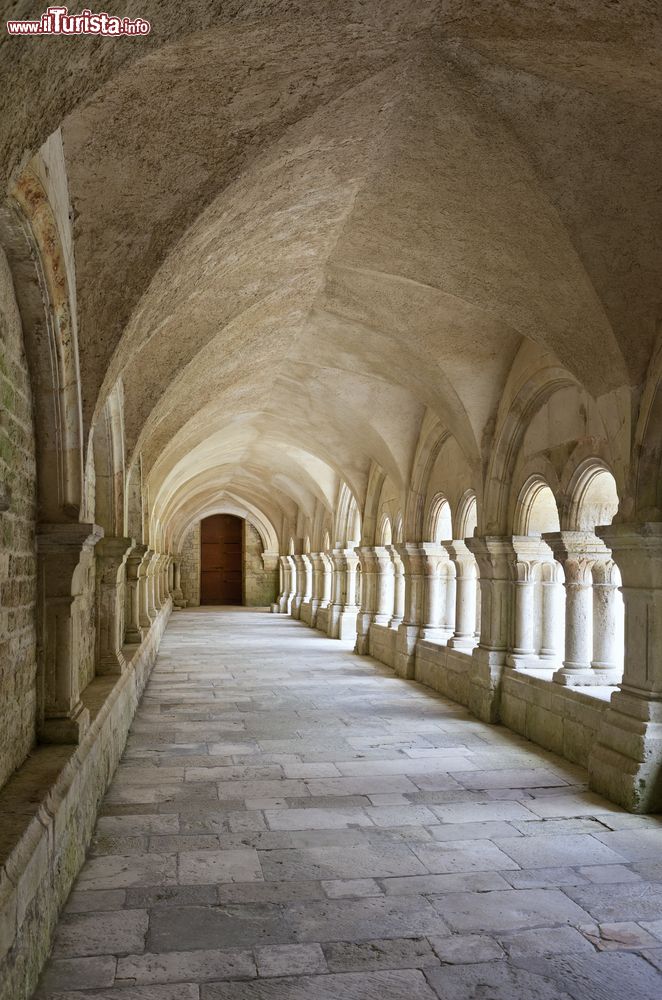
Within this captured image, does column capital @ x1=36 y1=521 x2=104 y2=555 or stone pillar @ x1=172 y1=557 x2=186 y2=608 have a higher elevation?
column capital @ x1=36 y1=521 x2=104 y2=555

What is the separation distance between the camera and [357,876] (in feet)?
14.3

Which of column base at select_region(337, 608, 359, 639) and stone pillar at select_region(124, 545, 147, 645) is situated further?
column base at select_region(337, 608, 359, 639)

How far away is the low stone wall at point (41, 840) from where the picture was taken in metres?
2.89

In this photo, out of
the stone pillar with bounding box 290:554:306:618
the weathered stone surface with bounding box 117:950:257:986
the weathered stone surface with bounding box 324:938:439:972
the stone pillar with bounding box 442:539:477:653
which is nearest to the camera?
the weathered stone surface with bounding box 117:950:257:986

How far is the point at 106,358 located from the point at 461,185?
93.5 inches

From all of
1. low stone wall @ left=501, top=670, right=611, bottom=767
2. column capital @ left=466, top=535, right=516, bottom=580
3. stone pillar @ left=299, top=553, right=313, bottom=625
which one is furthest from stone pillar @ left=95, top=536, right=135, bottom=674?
stone pillar @ left=299, top=553, right=313, bottom=625

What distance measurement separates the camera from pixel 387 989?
10.5 feet

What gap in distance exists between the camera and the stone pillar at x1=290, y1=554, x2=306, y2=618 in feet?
78.7

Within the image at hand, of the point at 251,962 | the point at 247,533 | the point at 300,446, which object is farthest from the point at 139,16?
the point at 247,533

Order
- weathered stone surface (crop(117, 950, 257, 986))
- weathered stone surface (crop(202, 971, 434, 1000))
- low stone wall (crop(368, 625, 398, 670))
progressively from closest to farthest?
weathered stone surface (crop(202, 971, 434, 1000)) < weathered stone surface (crop(117, 950, 257, 986)) < low stone wall (crop(368, 625, 398, 670))

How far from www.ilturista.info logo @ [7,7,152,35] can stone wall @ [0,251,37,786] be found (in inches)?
50.9

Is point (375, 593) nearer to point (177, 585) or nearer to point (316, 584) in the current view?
point (316, 584)

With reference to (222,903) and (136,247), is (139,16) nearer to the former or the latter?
(136,247)

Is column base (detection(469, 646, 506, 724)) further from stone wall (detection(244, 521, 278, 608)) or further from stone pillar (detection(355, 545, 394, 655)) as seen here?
stone wall (detection(244, 521, 278, 608))
